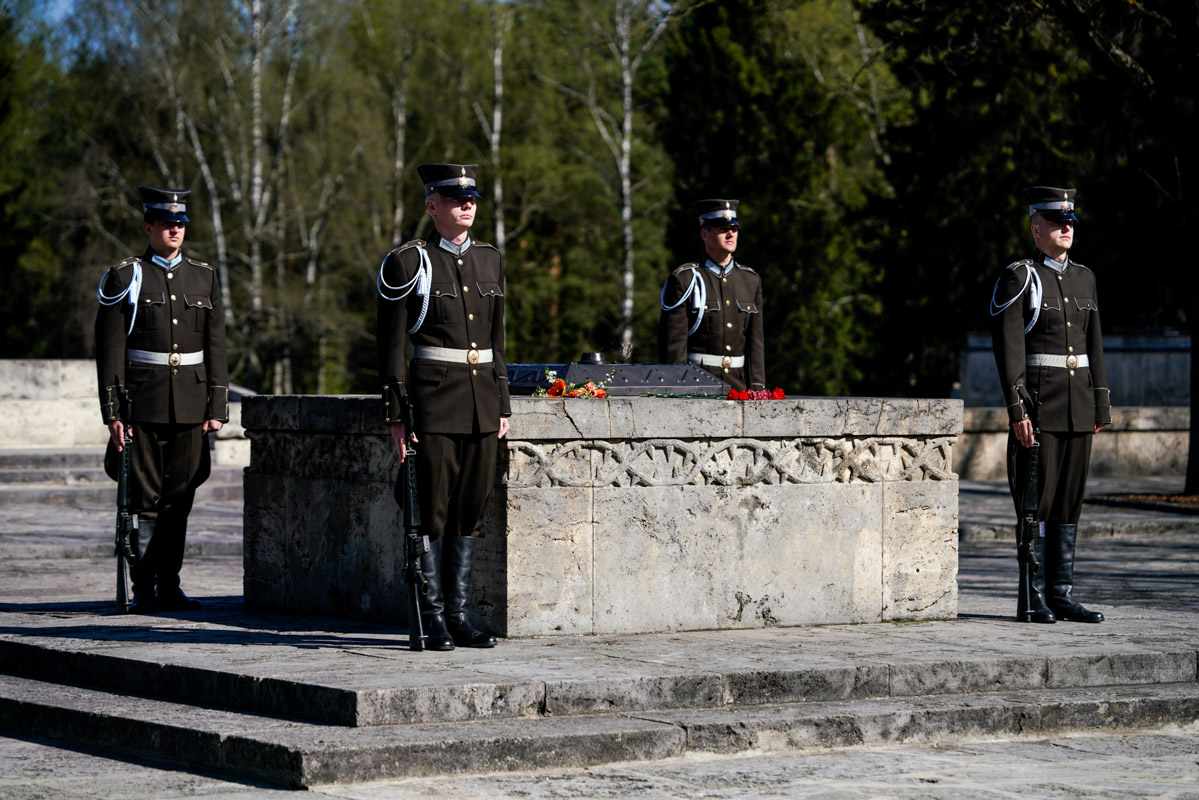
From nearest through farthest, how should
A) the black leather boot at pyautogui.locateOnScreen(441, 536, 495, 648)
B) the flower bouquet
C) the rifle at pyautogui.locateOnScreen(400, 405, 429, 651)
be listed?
the rifle at pyautogui.locateOnScreen(400, 405, 429, 651) → the black leather boot at pyautogui.locateOnScreen(441, 536, 495, 648) → the flower bouquet

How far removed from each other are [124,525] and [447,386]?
7.41 feet

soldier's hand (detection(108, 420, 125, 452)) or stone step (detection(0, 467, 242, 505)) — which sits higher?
soldier's hand (detection(108, 420, 125, 452))

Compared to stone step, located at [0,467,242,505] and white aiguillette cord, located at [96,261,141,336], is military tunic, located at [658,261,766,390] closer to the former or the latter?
white aiguillette cord, located at [96,261,141,336]

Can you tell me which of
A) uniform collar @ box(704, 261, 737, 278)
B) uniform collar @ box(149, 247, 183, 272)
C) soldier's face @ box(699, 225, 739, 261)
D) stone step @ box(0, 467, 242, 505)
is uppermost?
soldier's face @ box(699, 225, 739, 261)

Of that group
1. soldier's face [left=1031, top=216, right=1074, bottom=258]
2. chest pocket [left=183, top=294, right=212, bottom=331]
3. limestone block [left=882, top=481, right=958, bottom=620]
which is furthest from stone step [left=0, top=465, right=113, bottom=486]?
soldier's face [left=1031, top=216, right=1074, bottom=258]

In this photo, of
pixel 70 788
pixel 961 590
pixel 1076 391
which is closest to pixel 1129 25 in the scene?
pixel 961 590

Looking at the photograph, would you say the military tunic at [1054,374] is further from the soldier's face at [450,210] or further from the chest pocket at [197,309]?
the chest pocket at [197,309]

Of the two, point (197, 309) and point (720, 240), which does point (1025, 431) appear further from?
point (197, 309)

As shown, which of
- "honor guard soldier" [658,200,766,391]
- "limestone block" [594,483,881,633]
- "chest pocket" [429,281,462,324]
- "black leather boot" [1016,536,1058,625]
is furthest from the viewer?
"honor guard soldier" [658,200,766,391]

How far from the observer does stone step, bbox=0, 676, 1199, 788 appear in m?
5.87

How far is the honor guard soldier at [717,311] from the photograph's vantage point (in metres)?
10.5

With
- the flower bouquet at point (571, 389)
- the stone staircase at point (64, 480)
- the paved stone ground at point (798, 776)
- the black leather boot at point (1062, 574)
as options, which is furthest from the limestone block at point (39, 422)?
the black leather boot at point (1062, 574)

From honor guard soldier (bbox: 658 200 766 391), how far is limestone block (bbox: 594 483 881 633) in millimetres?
2199

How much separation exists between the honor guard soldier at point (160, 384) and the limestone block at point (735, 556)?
241 cm
